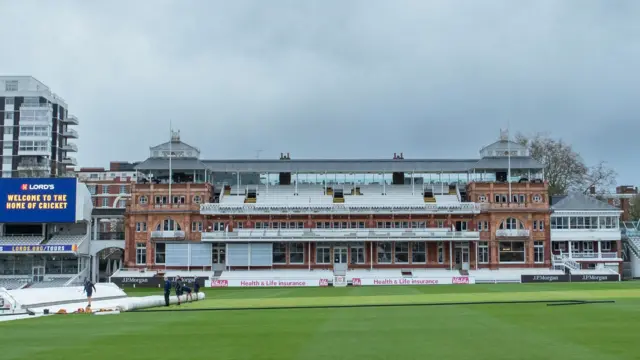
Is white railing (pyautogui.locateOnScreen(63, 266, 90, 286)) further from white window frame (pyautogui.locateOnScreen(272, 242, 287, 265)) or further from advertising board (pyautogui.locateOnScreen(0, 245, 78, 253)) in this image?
white window frame (pyautogui.locateOnScreen(272, 242, 287, 265))

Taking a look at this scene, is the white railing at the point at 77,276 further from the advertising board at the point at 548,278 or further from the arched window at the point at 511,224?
the advertising board at the point at 548,278

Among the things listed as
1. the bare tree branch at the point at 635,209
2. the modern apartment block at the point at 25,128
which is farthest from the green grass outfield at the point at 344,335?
the modern apartment block at the point at 25,128

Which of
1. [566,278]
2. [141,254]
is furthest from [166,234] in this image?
[566,278]

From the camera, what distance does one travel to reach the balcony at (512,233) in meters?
78.2

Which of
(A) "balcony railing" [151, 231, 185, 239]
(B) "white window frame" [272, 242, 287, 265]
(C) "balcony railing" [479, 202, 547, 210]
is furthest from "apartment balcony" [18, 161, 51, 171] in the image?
(C) "balcony railing" [479, 202, 547, 210]

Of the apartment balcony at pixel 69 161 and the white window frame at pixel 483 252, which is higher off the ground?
the apartment balcony at pixel 69 161

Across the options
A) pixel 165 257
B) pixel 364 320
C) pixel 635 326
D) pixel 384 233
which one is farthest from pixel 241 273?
pixel 635 326

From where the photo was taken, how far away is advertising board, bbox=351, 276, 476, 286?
226ft

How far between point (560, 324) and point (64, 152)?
111584 mm

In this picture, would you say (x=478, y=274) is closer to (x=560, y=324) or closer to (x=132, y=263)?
(x=132, y=263)

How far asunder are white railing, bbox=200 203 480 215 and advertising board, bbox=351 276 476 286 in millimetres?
10163

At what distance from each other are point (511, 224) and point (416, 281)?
1636cm

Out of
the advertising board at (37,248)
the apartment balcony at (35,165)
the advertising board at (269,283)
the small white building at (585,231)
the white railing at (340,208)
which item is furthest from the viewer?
the apartment balcony at (35,165)

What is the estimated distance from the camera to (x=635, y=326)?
22.5 metres
